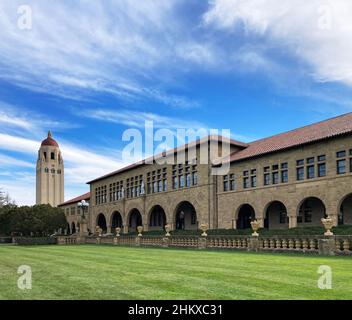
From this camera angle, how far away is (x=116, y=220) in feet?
244

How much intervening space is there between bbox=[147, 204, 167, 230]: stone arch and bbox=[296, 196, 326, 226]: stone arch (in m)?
25.1

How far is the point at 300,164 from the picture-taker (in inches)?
1462

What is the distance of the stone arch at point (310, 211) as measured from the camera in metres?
37.7

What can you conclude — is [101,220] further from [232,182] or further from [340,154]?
[340,154]

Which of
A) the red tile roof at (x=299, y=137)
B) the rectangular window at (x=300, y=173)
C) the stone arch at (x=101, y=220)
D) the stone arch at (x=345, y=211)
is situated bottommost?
the stone arch at (x=101, y=220)

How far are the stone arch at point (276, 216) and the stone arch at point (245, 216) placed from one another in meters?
2.21

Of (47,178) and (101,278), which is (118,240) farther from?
(47,178)

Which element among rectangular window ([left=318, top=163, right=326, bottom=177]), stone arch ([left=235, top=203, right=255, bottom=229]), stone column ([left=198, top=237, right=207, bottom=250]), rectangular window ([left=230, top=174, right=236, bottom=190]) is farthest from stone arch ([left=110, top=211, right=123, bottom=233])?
stone column ([left=198, top=237, right=207, bottom=250])

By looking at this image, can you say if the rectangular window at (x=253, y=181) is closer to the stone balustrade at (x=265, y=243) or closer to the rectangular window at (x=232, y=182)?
the rectangular window at (x=232, y=182)

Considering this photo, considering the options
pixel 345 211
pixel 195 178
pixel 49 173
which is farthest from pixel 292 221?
pixel 49 173

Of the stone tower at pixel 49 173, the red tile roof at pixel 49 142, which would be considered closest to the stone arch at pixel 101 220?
the stone tower at pixel 49 173

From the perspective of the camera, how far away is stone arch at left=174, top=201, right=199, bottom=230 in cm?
5371
